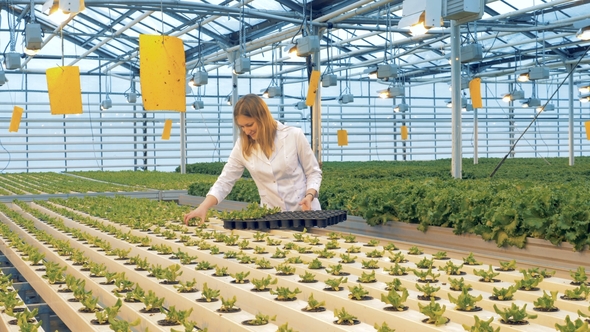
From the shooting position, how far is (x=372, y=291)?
272cm

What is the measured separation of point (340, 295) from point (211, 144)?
2561 centimetres

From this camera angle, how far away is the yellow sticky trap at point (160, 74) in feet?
18.9

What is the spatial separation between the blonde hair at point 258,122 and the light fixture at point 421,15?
6.72 feet

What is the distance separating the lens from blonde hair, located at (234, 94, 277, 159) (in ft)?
14.9

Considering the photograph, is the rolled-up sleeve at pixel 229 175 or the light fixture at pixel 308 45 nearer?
the rolled-up sleeve at pixel 229 175

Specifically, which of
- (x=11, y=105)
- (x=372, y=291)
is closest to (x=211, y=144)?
(x=11, y=105)

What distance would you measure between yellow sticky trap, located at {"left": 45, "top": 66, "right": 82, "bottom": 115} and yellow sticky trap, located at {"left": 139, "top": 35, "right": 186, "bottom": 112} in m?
1.86

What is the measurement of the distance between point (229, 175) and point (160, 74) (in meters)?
1.30

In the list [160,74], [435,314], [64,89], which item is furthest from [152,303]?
[64,89]

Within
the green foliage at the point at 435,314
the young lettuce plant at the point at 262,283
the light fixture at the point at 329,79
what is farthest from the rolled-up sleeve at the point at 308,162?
the light fixture at the point at 329,79

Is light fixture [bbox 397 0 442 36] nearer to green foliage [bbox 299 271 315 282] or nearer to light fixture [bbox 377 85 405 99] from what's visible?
green foliage [bbox 299 271 315 282]

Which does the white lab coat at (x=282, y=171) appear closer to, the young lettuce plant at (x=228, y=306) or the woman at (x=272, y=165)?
the woman at (x=272, y=165)

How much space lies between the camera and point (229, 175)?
197 inches

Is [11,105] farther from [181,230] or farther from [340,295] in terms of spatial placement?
[340,295]
